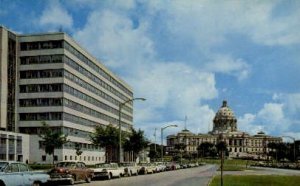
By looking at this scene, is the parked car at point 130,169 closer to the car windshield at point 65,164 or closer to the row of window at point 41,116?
A: the car windshield at point 65,164

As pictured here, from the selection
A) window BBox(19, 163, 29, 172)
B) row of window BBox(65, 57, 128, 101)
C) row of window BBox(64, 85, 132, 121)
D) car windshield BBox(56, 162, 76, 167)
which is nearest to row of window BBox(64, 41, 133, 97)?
row of window BBox(65, 57, 128, 101)

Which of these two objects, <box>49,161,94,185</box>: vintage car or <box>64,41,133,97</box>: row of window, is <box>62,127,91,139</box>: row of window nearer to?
<box>64,41,133,97</box>: row of window

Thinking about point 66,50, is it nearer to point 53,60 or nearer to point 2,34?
point 53,60

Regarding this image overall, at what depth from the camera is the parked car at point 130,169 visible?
182 feet

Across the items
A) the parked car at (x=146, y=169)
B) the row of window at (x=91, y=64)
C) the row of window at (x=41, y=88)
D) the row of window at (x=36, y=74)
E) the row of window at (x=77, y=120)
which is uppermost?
the row of window at (x=91, y=64)

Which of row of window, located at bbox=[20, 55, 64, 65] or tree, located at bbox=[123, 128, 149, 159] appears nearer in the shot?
row of window, located at bbox=[20, 55, 64, 65]

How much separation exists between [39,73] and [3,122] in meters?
11.7

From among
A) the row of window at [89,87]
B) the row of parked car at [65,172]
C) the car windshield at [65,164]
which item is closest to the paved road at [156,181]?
the row of parked car at [65,172]

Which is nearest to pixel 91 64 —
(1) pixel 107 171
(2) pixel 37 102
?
(2) pixel 37 102

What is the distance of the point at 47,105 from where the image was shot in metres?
102

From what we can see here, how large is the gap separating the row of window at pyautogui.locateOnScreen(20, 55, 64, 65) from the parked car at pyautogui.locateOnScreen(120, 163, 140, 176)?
144 ft

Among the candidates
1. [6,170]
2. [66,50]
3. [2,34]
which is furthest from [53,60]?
[6,170]

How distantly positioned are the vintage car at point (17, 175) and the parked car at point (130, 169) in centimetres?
2777

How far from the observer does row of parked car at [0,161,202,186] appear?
82.5 ft
